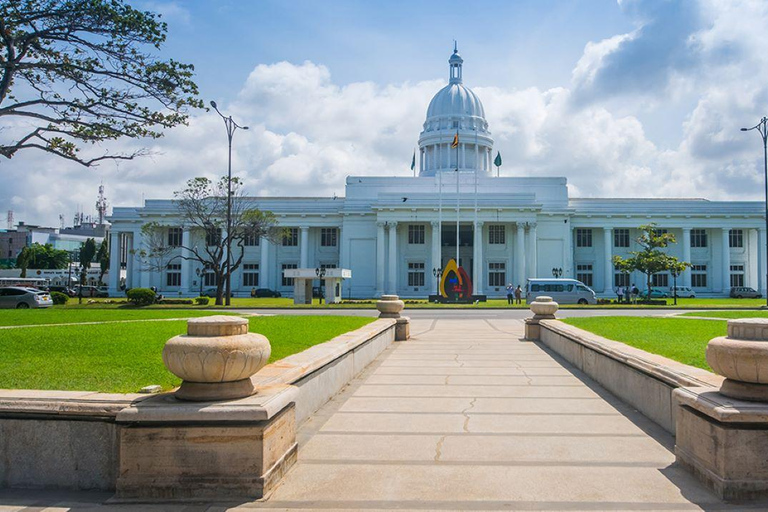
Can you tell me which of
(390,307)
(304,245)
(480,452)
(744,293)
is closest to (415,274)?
(304,245)

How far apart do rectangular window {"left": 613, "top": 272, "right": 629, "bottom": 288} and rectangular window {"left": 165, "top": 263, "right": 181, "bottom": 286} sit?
164 ft

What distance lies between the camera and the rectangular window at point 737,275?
72688 mm

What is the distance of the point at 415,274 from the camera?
233ft

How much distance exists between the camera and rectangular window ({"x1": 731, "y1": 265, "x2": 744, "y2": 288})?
72.7 meters

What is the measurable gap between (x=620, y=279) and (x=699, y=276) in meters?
9.78

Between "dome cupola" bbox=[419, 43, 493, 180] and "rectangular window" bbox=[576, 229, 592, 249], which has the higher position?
"dome cupola" bbox=[419, 43, 493, 180]

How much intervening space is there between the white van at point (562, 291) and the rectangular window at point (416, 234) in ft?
71.9

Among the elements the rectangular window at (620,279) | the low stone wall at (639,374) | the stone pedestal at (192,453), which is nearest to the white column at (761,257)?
the rectangular window at (620,279)

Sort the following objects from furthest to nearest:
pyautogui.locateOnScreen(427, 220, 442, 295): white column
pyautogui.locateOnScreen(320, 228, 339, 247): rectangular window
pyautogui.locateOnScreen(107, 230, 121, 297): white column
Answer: pyautogui.locateOnScreen(320, 228, 339, 247): rectangular window → pyautogui.locateOnScreen(107, 230, 121, 297): white column → pyautogui.locateOnScreen(427, 220, 442, 295): white column

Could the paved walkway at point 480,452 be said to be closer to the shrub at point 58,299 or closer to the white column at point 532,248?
the shrub at point 58,299

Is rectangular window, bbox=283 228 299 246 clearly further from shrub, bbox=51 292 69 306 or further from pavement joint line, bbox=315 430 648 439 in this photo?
pavement joint line, bbox=315 430 648 439

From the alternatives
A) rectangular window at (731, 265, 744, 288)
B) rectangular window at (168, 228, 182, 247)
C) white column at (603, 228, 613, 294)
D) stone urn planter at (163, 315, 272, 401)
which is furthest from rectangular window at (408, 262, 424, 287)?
stone urn planter at (163, 315, 272, 401)

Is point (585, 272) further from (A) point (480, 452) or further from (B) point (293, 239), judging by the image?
(A) point (480, 452)

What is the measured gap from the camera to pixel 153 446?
211 inches
